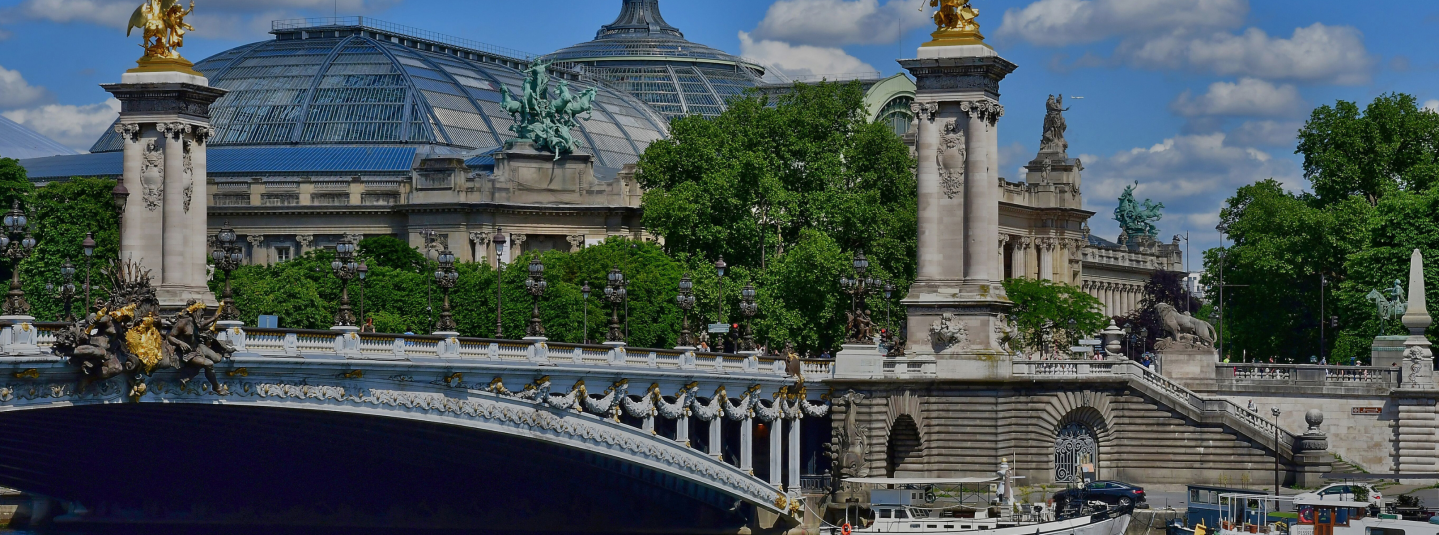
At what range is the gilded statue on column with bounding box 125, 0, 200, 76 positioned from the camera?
242 ft

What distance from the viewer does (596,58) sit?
18475 centimetres

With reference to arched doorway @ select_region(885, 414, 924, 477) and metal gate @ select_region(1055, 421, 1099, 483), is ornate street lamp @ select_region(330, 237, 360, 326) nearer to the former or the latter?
arched doorway @ select_region(885, 414, 924, 477)

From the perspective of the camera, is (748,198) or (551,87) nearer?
(748,198)

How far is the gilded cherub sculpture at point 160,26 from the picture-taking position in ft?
242

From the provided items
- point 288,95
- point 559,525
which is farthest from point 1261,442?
point 288,95

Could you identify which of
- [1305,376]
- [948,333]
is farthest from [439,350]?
[1305,376]

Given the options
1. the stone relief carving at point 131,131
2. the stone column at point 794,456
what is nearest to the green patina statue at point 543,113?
the stone relief carving at point 131,131

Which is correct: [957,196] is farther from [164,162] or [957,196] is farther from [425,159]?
[425,159]

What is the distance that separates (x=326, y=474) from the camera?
67.1 metres

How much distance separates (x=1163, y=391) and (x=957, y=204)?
7811 mm

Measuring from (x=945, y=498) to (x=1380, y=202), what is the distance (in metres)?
33.9

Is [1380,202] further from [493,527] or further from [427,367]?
[427,367]

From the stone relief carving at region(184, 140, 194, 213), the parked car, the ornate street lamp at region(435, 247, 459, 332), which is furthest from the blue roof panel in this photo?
the parked car

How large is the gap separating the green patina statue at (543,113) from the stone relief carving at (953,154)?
2222 inches
